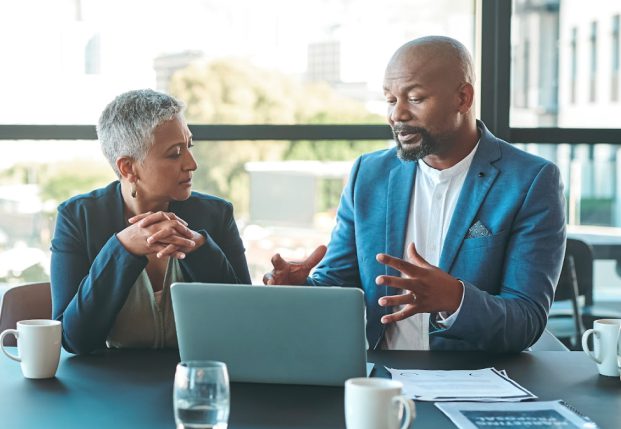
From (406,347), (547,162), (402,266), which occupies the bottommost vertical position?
(406,347)

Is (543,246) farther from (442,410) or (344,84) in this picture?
(344,84)

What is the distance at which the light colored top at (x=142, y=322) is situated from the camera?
234 cm

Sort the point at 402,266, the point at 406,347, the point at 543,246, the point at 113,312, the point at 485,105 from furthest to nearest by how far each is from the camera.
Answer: the point at 485,105, the point at 406,347, the point at 543,246, the point at 113,312, the point at 402,266

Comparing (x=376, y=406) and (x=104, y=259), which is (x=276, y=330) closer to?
(x=376, y=406)

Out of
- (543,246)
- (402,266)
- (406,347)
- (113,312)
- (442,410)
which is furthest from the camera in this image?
(406,347)

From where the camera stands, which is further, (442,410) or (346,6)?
(346,6)

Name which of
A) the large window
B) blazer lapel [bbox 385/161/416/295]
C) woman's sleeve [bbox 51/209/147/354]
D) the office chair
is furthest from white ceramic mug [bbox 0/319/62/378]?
the office chair

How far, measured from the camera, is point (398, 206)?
2600 millimetres

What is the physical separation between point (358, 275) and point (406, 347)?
277mm

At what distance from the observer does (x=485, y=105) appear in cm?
355

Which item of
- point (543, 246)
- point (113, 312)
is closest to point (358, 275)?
point (543, 246)

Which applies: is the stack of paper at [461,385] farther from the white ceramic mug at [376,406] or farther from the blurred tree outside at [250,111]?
the blurred tree outside at [250,111]

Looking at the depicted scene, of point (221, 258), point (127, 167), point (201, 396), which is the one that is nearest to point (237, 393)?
point (201, 396)

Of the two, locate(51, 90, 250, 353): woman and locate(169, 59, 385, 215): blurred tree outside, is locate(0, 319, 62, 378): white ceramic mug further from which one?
locate(169, 59, 385, 215): blurred tree outside
